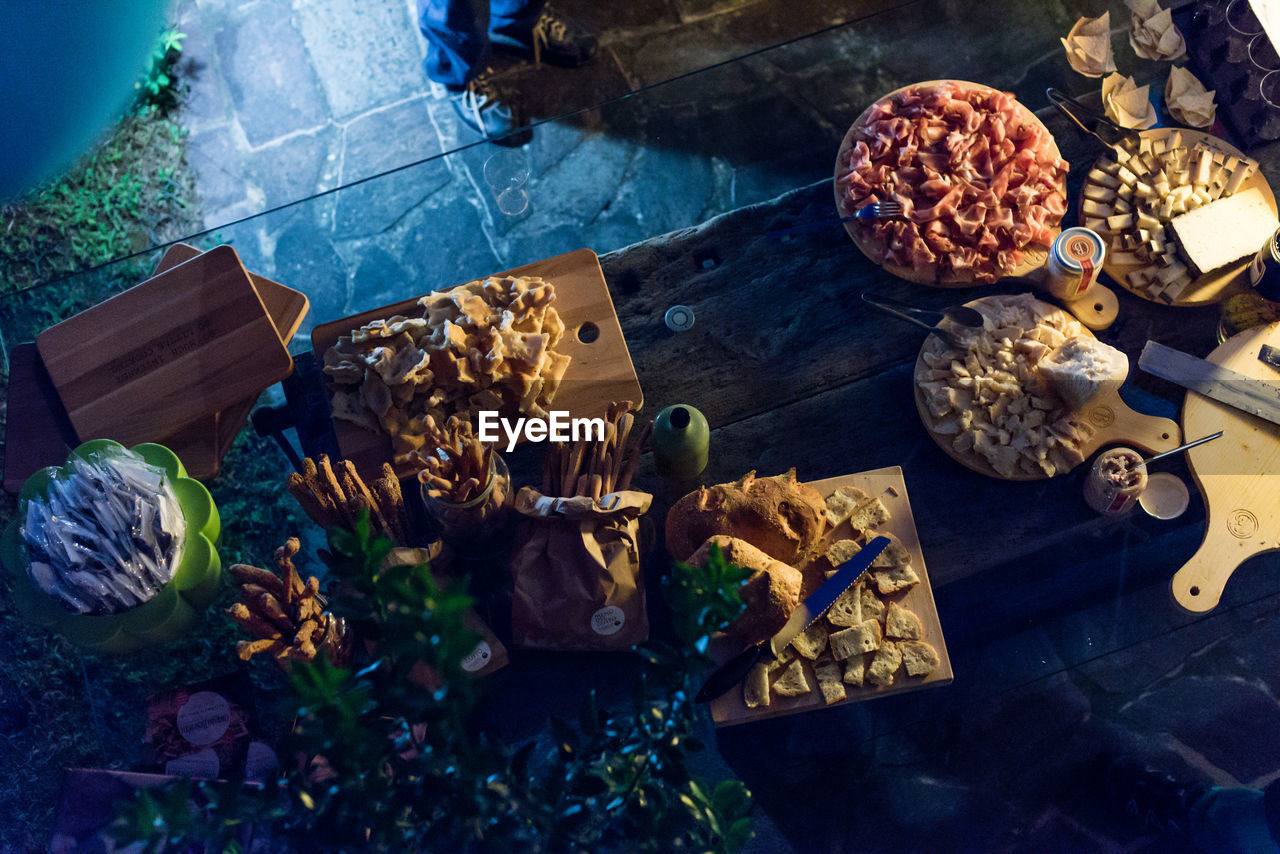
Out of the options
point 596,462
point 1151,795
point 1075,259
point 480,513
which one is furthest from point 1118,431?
point 480,513

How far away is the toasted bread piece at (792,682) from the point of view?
198 centimetres

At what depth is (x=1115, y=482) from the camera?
2115 millimetres

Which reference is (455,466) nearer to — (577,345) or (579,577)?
(579,577)

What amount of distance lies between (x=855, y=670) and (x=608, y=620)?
583mm

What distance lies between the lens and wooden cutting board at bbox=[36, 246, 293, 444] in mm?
2195

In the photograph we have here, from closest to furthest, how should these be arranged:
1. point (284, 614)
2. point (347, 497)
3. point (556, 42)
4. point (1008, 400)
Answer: point (284, 614), point (347, 497), point (1008, 400), point (556, 42)

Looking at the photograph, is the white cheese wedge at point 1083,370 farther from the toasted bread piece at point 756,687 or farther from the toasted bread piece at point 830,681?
the toasted bread piece at point 756,687

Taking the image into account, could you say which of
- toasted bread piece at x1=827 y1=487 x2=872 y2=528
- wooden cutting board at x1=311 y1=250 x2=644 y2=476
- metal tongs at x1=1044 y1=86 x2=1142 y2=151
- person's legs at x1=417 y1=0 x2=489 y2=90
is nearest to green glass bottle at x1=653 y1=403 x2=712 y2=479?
wooden cutting board at x1=311 y1=250 x2=644 y2=476

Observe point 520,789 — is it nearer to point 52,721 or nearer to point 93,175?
point 52,721

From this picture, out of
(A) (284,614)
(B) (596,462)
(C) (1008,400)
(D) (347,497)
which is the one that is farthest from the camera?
(C) (1008,400)

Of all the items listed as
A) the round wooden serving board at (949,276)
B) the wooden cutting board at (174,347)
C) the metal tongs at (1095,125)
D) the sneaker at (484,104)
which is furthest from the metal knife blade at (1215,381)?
the sneaker at (484,104)

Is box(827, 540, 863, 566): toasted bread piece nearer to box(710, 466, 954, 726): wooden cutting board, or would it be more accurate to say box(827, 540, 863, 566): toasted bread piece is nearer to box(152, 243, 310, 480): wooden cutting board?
box(710, 466, 954, 726): wooden cutting board

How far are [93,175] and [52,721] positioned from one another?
2147mm

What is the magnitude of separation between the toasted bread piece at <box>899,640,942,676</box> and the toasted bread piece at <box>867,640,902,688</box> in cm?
2
